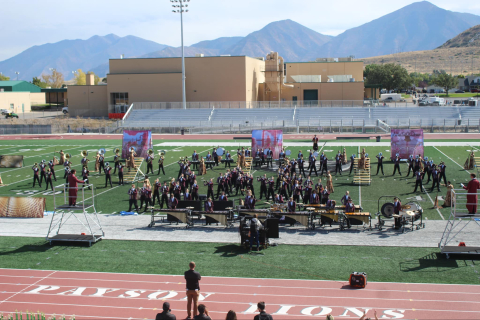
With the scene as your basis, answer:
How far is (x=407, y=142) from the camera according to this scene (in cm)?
3067

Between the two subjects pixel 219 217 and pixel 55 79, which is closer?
pixel 219 217

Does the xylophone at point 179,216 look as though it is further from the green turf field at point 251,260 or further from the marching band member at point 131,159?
the marching band member at point 131,159

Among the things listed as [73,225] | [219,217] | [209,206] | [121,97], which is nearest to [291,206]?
[219,217]

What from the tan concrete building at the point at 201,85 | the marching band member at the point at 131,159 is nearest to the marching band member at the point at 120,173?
the marching band member at the point at 131,159

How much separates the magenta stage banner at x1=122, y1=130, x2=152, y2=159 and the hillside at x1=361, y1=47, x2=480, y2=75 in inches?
5309

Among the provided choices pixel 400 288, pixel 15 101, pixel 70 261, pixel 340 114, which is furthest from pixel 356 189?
pixel 15 101

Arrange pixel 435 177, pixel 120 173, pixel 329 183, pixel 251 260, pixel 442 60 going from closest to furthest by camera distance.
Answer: pixel 251 260 < pixel 329 183 < pixel 435 177 < pixel 120 173 < pixel 442 60

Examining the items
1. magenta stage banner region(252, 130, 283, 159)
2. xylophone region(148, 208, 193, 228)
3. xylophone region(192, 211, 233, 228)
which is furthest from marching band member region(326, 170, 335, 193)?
magenta stage banner region(252, 130, 283, 159)

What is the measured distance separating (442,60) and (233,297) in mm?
172735

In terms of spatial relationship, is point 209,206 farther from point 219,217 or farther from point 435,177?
point 435,177

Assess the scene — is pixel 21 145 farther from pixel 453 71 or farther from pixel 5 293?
pixel 453 71

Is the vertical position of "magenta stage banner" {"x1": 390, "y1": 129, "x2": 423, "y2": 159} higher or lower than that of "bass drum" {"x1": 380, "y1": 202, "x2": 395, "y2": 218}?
higher

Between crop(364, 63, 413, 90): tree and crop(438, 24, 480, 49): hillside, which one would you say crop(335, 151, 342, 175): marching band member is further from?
crop(438, 24, 480, 49): hillside

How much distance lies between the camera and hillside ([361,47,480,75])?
5986 inches
